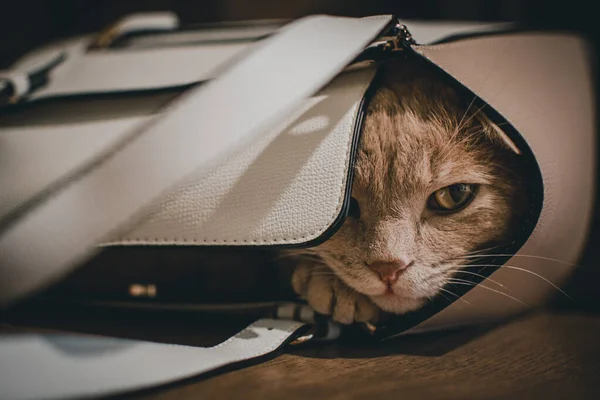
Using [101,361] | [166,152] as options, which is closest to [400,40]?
[166,152]

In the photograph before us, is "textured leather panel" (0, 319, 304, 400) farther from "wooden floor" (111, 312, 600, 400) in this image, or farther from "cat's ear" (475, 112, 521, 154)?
"cat's ear" (475, 112, 521, 154)

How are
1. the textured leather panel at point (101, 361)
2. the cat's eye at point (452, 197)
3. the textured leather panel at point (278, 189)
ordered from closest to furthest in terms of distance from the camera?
the textured leather panel at point (101, 361) → the textured leather panel at point (278, 189) → the cat's eye at point (452, 197)

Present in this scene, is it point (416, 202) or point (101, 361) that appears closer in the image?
point (101, 361)

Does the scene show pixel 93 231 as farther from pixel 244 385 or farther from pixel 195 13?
pixel 195 13

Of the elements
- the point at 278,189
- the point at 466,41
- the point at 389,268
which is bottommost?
the point at 389,268

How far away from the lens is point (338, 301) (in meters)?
0.73

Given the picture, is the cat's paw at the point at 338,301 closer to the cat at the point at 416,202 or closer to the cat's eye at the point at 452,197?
the cat at the point at 416,202

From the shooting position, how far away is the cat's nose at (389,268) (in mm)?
681

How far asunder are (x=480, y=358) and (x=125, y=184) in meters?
0.49

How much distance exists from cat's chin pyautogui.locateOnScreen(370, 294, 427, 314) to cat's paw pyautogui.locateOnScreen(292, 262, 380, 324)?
2 centimetres

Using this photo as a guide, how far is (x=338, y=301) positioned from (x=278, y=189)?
0.65ft

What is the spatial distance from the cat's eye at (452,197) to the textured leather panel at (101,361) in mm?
283

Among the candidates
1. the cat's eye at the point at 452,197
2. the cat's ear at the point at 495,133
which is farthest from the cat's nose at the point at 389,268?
the cat's ear at the point at 495,133

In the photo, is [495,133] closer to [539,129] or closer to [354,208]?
[539,129]
